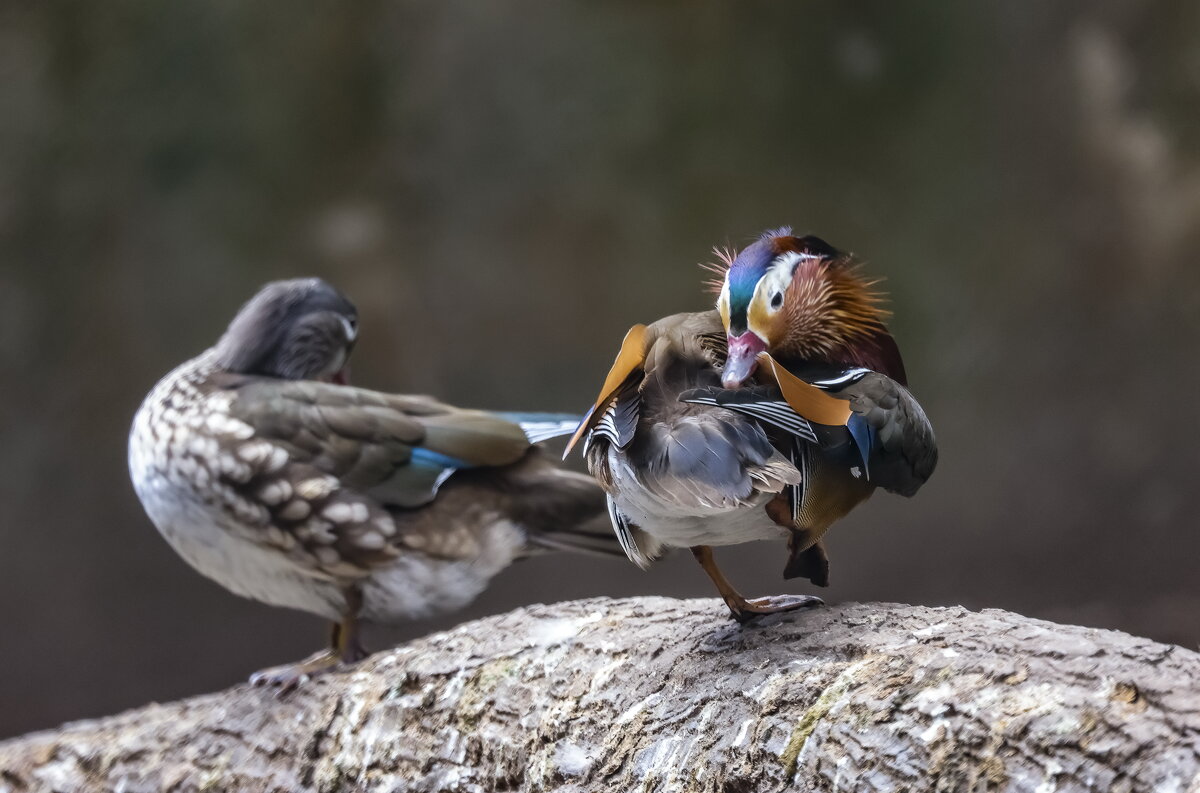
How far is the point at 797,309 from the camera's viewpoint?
1079 mm

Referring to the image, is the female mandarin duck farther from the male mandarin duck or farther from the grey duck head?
the grey duck head

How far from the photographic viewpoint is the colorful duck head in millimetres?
1038

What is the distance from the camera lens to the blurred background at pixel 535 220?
7.67 feet

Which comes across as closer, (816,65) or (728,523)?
(728,523)

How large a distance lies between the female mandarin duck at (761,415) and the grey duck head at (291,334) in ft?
3.11

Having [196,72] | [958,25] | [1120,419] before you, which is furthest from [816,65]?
[196,72]

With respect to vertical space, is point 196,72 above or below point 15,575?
above

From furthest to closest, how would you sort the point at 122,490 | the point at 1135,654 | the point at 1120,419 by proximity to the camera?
the point at 122,490, the point at 1120,419, the point at 1135,654

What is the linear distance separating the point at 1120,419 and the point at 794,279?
1474mm

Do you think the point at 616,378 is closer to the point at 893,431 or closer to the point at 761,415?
the point at 761,415

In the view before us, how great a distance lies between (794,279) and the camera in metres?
1.08

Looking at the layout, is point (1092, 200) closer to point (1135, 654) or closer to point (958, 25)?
point (958, 25)

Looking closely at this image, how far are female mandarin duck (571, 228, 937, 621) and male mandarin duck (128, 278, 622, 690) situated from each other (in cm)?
61

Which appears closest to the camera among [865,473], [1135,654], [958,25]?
[1135,654]
